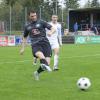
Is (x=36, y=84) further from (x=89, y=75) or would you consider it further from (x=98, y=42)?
(x=98, y=42)

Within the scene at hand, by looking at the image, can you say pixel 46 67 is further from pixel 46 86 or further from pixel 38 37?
pixel 38 37

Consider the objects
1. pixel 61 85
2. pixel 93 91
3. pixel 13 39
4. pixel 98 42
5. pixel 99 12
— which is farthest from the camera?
pixel 99 12

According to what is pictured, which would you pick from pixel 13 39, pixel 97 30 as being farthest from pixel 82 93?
pixel 97 30

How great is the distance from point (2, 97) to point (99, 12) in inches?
1724

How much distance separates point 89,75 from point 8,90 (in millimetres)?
3754

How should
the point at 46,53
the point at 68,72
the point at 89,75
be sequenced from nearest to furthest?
1. the point at 46,53
2. the point at 89,75
3. the point at 68,72

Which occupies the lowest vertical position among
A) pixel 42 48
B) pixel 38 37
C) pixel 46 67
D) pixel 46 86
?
pixel 46 86

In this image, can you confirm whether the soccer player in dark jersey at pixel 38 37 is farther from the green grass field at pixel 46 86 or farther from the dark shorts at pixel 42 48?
the green grass field at pixel 46 86

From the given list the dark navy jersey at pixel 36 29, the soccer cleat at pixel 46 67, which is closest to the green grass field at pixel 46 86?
the soccer cleat at pixel 46 67

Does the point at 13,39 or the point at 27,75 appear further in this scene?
the point at 13,39

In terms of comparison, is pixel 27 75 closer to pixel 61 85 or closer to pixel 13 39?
pixel 61 85

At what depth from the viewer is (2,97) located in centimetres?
919

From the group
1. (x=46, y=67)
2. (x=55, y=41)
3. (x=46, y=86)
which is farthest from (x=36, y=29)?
(x=55, y=41)

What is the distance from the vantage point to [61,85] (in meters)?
11.0
